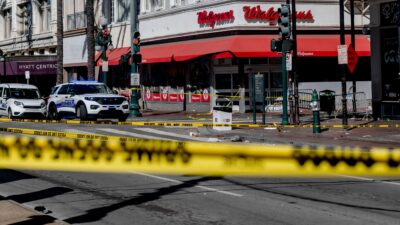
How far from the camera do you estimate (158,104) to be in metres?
37.5

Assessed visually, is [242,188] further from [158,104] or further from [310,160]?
[158,104]

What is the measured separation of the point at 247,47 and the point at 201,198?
22.1 metres

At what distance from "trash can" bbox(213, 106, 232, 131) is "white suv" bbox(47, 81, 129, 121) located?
463cm

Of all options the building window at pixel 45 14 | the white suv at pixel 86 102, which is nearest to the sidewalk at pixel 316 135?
the white suv at pixel 86 102

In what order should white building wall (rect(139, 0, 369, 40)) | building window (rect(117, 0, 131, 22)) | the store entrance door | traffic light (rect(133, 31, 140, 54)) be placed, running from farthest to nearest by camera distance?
building window (rect(117, 0, 131, 22)), the store entrance door, white building wall (rect(139, 0, 369, 40)), traffic light (rect(133, 31, 140, 54))

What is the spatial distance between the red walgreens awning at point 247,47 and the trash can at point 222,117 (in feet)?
29.3

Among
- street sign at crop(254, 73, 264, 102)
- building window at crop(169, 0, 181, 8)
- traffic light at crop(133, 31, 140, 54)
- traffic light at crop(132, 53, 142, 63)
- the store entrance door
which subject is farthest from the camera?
building window at crop(169, 0, 181, 8)

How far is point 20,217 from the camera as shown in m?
7.09

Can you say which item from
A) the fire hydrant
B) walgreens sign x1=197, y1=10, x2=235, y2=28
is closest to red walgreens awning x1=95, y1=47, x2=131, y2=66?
walgreens sign x1=197, y1=10, x2=235, y2=28

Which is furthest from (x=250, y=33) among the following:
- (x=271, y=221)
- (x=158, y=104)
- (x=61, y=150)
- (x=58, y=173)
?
(x=61, y=150)

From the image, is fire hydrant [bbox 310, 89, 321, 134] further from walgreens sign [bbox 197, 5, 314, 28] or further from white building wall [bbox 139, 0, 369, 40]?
walgreens sign [bbox 197, 5, 314, 28]

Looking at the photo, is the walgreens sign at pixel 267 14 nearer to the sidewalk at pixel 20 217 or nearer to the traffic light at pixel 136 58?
the traffic light at pixel 136 58

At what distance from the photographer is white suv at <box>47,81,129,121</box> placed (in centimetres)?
2420

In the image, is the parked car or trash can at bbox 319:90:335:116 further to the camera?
trash can at bbox 319:90:335:116
